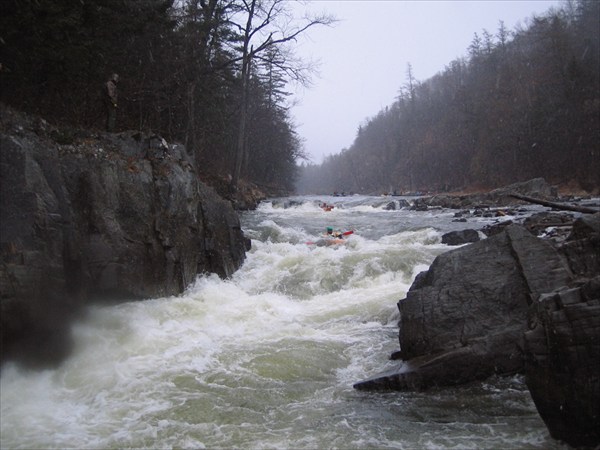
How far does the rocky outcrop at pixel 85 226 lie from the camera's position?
5.64 m

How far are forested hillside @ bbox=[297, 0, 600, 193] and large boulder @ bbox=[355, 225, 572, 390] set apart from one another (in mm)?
30281

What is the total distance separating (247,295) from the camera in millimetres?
9359

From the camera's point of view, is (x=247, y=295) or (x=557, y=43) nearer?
(x=247, y=295)

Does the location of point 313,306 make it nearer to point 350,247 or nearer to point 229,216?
point 229,216

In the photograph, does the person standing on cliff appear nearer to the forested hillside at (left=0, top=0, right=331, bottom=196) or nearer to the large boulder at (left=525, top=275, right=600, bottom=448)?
the forested hillside at (left=0, top=0, right=331, bottom=196)

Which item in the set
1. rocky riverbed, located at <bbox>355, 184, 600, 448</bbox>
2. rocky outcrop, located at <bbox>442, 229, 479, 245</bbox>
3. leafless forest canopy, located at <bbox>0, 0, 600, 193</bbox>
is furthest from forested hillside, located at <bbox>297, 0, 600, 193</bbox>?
rocky riverbed, located at <bbox>355, 184, 600, 448</bbox>

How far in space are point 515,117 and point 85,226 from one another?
47.0m

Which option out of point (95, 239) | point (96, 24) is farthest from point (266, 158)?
point (95, 239)

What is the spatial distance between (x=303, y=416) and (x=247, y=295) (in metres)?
4.90

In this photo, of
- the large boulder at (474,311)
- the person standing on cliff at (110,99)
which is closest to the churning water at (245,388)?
the large boulder at (474,311)

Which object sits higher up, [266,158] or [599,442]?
[266,158]

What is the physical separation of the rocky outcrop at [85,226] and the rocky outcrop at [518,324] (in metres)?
4.23

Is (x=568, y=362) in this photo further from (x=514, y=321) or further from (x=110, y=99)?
(x=110, y=99)

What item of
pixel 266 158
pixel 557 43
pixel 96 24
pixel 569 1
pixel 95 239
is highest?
pixel 569 1
